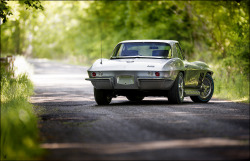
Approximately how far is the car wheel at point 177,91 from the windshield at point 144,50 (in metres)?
0.75

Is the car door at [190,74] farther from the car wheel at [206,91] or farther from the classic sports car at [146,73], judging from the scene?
the car wheel at [206,91]

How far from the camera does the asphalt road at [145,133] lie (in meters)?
6.15

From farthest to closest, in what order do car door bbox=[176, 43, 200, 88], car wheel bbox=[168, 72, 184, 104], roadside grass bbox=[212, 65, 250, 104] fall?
1. roadside grass bbox=[212, 65, 250, 104]
2. car door bbox=[176, 43, 200, 88]
3. car wheel bbox=[168, 72, 184, 104]

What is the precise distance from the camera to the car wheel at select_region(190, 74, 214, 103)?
552 inches

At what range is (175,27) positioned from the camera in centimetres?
3547

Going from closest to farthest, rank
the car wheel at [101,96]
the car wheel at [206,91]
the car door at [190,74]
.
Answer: the car wheel at [101,96] → the car door at [190,74] → the car wheel at [206,91]

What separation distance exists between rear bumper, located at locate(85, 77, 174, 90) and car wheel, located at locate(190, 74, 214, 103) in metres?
2.11

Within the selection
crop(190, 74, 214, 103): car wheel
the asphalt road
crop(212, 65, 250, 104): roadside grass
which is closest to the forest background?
crop(212, 65, 250, 104): roadside grass

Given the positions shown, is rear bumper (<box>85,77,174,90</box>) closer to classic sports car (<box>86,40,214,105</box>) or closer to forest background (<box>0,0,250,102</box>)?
classic sports car (<box>86,40,214,105</box>)

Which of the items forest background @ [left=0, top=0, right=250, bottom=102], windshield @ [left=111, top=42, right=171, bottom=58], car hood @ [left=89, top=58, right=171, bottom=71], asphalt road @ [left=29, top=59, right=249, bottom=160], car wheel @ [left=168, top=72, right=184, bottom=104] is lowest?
asphalt road @ [left=29, top=59, right=249, bottom=160]

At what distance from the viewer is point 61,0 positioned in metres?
47.9

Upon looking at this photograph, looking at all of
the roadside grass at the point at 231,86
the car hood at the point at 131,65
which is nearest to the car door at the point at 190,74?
the car hood at the point at 131,65

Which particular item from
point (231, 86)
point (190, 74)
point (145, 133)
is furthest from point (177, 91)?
point (231, 86)

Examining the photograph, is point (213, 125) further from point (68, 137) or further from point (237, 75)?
point (237, 75)
